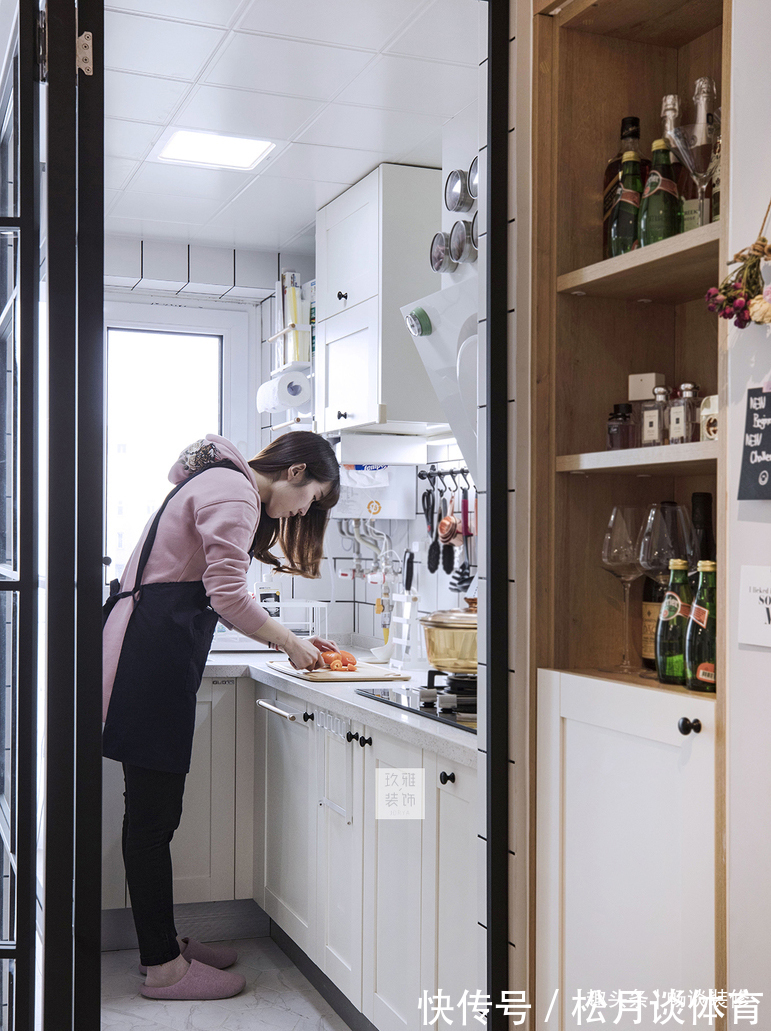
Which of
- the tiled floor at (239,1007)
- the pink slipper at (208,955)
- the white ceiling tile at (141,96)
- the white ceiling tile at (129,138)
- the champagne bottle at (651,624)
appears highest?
the white ceiling tile at (141,96)

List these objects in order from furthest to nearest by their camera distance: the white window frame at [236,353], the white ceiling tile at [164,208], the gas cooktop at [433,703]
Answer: the white window frame at [236,353], the white ceiling tile at [164,208], the gas cooktop at [433,703]

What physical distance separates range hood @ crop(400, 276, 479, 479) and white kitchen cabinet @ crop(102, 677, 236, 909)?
1236mm

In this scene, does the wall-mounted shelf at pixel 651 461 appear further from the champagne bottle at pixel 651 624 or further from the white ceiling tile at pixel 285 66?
the white ceiling tile at pixel 285 66

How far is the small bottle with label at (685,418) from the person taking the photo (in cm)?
146

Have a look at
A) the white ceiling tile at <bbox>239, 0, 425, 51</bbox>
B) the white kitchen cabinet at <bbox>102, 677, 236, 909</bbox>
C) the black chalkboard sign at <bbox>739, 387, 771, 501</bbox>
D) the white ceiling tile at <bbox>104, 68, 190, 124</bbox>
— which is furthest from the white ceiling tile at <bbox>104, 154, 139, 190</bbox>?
the black chalkboard sign at <bbox>739, 387, 771, 501</bbox>

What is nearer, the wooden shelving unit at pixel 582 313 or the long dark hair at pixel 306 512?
the wooden shelving unit at pixel 582 313

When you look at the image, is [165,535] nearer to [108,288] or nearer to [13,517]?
[13,517]

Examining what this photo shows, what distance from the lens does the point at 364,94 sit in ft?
8.48

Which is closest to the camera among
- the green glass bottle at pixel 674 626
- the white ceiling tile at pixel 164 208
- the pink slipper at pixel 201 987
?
the green glass bottle at pixel 674 626

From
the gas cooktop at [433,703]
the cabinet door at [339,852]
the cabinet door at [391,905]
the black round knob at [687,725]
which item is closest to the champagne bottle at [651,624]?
the black round knob at [687,725]

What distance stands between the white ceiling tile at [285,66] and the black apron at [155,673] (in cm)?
94

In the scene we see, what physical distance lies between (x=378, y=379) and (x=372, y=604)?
3.44 feet

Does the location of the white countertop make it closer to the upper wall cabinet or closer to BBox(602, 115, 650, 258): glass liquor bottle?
the upper wall cabinet

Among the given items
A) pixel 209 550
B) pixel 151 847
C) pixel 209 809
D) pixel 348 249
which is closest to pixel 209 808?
pixel 209 809
